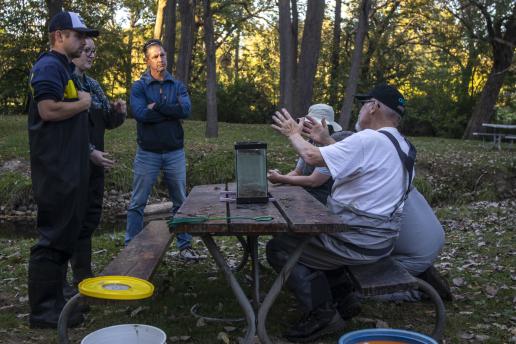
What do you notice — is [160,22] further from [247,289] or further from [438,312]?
[438,312]

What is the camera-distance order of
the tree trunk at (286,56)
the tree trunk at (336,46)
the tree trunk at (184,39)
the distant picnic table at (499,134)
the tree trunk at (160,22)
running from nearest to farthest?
the tree trunk at (286,56), the distant picnic table at (499,134), the tree trunk at (184,39), the tree trunk at (160,22), the tree trunk at (336,46)

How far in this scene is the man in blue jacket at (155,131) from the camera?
556 centimetres

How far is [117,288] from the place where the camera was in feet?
10.4

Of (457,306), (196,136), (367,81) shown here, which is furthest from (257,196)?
(367,81)

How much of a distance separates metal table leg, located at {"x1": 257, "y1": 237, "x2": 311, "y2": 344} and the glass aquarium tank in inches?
22.7

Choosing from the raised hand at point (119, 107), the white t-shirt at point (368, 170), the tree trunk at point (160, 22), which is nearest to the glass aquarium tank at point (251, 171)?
the white t-shirt at point (368, 170)

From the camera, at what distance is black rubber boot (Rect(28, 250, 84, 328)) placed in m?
3.78

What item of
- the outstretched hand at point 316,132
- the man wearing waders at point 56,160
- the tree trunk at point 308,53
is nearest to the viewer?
the man wearing waders at point 56,160

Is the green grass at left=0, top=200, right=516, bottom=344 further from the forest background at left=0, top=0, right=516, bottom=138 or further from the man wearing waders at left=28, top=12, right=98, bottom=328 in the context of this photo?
the forest background at left=0, top=0, right=516, bottom=138

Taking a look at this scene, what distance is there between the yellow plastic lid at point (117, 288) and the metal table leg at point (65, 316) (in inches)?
4.1

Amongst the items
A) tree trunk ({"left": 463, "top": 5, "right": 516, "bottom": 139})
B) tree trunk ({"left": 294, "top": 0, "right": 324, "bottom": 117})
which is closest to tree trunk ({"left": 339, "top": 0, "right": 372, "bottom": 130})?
tree trunk ({"left": 294, "top": 0, "right": 324, "bottom": 117})

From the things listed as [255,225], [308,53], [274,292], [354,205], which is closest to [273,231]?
[255,225]

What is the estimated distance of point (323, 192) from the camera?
15.7 feet

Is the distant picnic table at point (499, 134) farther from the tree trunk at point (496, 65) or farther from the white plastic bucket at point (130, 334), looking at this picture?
the white plastic bucket at point (130, 334)
